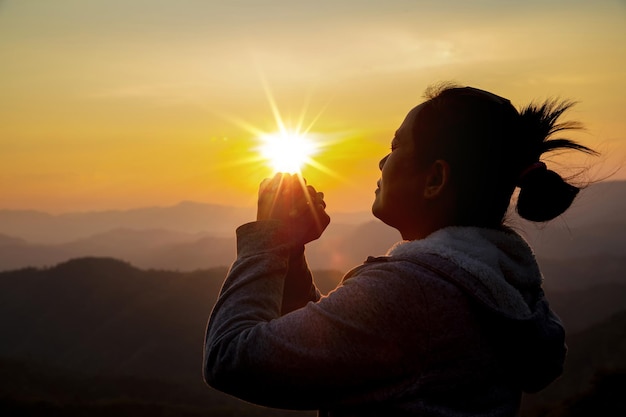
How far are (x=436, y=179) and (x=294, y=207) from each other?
0.48 meters

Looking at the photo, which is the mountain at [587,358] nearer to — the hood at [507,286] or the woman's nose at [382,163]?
the hood at [507,286]

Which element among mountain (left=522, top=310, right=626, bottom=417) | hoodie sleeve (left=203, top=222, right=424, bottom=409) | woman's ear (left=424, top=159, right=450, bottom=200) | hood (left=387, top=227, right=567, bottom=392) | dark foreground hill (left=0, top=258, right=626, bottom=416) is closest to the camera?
hoodie sleeve (left=203, top=222, right=424, bottom=409)

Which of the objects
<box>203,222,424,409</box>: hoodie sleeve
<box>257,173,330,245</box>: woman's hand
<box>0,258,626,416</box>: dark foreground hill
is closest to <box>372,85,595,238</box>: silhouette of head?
<box>257,173,330,245</box>: woman's hand

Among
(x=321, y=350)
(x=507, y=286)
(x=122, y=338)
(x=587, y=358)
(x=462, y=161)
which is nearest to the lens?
(x=321, y=350)

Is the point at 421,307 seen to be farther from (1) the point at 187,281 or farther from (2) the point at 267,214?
(1) the point at 187,281

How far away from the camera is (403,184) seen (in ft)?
5.98

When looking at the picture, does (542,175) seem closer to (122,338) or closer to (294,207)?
(294,207)

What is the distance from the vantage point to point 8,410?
814 inches

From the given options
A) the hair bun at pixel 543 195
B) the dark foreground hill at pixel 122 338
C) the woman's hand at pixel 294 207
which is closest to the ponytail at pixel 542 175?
the hair bun at pixel 543 195

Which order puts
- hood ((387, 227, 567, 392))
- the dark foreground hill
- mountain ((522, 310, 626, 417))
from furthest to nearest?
the dark foreground hill, mountain ((522, 310, 626, 417)), hood ((387, 227, 567, 392))

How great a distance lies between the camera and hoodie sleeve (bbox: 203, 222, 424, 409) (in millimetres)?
1422

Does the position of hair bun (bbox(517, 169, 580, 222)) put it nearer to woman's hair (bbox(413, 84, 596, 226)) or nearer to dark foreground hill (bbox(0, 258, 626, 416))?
woman's hair (bbox(413, 84, 596, 226))

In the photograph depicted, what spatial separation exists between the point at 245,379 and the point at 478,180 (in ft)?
3.11

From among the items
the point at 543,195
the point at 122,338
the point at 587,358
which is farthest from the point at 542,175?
the point at 122,338
